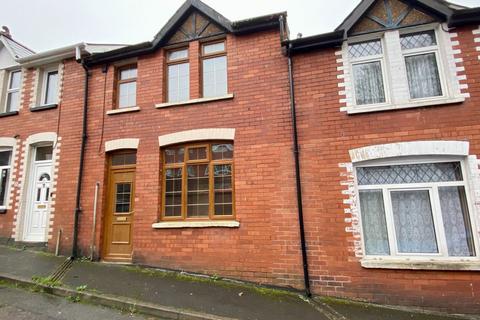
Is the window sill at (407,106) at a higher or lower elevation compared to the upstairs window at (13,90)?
lower

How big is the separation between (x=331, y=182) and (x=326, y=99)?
1.76m

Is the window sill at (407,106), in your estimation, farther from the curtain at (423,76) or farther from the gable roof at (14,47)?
the gable roof at (14,47)

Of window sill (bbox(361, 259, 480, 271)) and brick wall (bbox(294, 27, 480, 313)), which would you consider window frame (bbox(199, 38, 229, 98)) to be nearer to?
brick wall (bbox(294, 27, 480, 313))

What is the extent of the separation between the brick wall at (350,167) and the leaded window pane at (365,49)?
0.44 m

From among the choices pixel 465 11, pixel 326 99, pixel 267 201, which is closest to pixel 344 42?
pixel 326 99

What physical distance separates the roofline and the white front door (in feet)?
10.6

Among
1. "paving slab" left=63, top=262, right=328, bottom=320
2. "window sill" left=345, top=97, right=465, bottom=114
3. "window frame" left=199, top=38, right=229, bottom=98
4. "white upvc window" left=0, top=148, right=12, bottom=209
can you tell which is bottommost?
"paving slab" left=63, top=262, right=328, bottom=320

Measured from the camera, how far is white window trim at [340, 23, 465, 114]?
523 cm

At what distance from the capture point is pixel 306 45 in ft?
19.4

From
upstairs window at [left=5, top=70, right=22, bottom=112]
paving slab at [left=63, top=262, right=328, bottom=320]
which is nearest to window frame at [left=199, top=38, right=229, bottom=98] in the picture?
paving slab at [left=63, top=262, right=328, bottom=320]

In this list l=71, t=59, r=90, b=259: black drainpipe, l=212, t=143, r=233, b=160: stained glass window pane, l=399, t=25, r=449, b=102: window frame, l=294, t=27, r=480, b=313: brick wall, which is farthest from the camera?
l=71, t=59, r=90, b=259: black drainpipe

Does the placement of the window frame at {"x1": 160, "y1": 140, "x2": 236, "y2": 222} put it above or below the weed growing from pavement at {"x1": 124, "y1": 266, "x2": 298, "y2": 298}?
above

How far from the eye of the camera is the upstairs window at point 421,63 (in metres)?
5.50

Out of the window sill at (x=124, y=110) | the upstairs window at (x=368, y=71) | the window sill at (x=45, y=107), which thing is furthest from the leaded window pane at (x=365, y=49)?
the window sill at (x=45, y=107)
